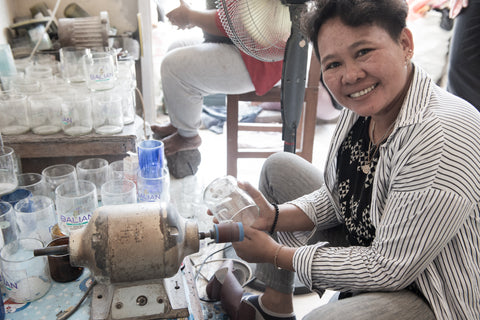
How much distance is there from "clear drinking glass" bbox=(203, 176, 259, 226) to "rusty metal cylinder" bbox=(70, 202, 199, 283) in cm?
40

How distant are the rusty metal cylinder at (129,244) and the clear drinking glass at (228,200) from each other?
40cm

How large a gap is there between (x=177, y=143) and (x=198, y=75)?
500 mm

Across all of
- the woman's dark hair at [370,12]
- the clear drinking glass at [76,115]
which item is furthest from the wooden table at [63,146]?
the woman's dark hair at [370,12]

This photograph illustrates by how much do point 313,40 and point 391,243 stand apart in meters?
0.60

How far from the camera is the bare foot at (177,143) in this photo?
8.63 ft

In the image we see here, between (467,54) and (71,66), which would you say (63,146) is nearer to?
(71,66)

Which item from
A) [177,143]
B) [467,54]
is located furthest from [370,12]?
[467,54]

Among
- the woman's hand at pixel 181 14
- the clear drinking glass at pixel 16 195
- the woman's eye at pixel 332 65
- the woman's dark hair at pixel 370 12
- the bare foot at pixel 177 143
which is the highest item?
the woman's dark hair at pixel 370 12

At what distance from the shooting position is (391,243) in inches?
40.6

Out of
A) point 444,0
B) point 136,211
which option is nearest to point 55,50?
point 136,211

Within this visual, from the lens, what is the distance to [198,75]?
7.62 ft

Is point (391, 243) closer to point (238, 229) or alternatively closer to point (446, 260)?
point (446, 260)

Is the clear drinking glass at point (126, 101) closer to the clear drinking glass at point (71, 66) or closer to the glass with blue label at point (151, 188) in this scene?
the clear drinking glass at point (71, 66)

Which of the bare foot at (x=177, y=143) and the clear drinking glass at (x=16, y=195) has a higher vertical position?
the clear drinking glass at (x=16, y=195)
